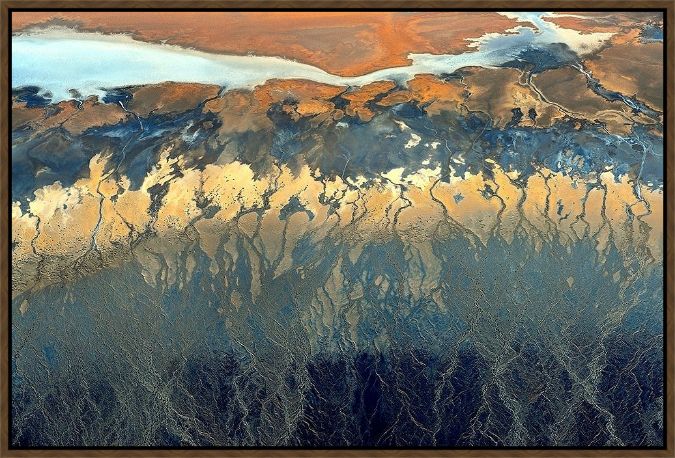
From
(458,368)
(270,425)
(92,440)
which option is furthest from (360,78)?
(92,440)

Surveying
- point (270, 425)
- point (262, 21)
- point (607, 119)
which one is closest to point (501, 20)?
point (607, 119)

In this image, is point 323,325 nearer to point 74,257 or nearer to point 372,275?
point 372,275

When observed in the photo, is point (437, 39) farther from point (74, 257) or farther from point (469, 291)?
point (74, 257)

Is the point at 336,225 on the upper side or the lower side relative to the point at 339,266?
upper

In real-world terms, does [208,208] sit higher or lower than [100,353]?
higher

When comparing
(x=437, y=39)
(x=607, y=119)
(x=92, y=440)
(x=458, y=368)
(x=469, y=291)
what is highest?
(x=437, y=39)

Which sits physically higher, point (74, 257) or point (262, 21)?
point (262, 21)
